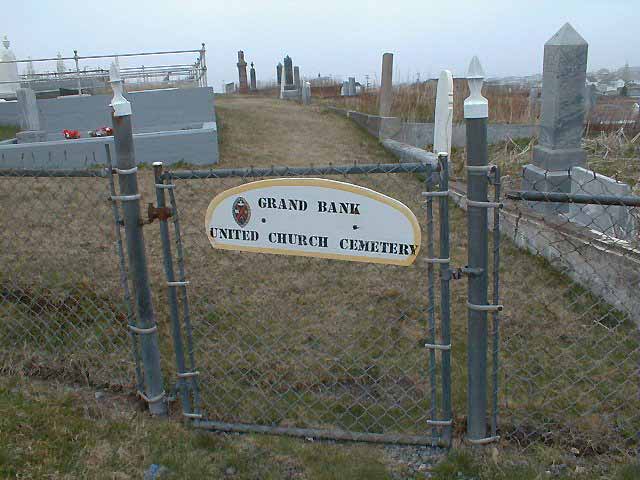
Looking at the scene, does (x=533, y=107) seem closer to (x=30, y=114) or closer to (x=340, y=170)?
(x=30, y=114)

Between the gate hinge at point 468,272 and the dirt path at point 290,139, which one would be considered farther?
the dirt path at point 290,139

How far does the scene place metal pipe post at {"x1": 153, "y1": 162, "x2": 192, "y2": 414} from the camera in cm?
261

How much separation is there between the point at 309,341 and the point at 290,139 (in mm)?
8889

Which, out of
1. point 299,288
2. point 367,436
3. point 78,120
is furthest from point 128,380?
point 78,120

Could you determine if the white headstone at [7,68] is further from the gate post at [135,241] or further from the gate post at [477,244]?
the gate post at [477,244]

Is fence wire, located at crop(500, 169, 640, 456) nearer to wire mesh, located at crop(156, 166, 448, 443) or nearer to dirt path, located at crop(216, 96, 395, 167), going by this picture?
wire mesh, located at crop(156, 166, 448, 443)

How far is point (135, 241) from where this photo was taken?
8.91 feet

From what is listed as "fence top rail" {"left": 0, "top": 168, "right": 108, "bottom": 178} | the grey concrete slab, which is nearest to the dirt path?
the grey concrete slab

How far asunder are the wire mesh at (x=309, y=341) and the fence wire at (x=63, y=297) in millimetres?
519

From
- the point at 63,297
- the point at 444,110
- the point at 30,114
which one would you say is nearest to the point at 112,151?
the point at 30,114

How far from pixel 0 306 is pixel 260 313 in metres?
1.72

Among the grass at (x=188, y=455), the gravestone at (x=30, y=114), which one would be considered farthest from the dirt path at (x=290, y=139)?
the grass at (x=188, y=455)

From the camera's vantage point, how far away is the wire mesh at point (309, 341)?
296cm

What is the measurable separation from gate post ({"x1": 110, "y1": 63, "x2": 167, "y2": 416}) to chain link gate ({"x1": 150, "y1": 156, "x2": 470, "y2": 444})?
12 centimetres
